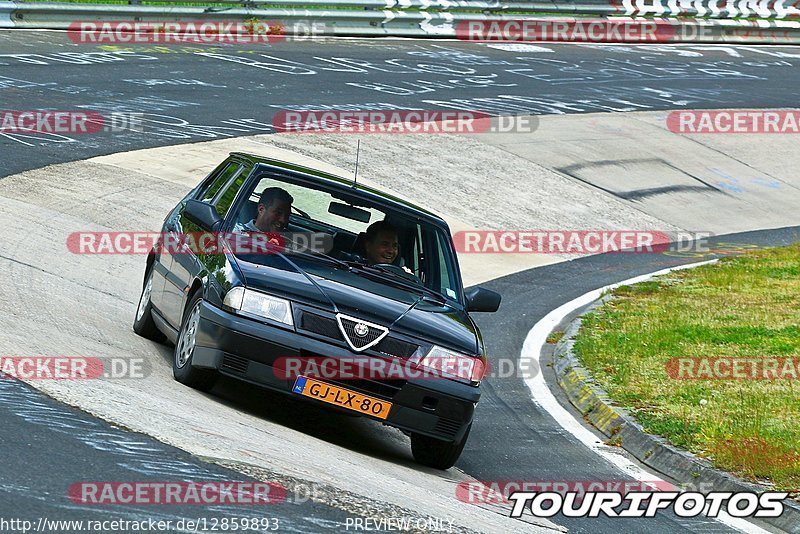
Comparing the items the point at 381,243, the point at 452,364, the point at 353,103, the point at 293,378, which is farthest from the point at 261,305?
the point at 353,103

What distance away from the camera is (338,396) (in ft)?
25.0

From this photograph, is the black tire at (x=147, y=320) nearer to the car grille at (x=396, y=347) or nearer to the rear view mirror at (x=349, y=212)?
the rear view mirror at (x=349, y=212)

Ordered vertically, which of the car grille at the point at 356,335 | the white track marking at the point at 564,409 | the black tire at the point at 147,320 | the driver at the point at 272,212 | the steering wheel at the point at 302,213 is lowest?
the white track marking at the point at 564,409

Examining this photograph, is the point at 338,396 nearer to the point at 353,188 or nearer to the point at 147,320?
the point at 353,188

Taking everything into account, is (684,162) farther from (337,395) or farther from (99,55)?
(337,395)

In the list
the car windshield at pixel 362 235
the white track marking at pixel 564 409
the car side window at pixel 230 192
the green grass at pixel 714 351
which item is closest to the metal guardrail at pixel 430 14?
the green grass at pixel 714 351

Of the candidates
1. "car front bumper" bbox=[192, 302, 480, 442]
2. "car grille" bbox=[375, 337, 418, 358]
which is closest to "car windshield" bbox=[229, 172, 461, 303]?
"car grille" bbox=[375, 337, 418, 358]

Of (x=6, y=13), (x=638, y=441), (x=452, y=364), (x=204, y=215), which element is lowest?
(x=638, y=441)

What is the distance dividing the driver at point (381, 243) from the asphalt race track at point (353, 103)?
52.8 inches

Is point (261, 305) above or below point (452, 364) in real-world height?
above

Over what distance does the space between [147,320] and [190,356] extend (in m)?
1.75

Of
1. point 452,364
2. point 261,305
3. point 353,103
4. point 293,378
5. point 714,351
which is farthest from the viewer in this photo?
point 353,103

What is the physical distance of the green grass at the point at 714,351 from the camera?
887cm

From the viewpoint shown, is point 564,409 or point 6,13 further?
point 6,13
